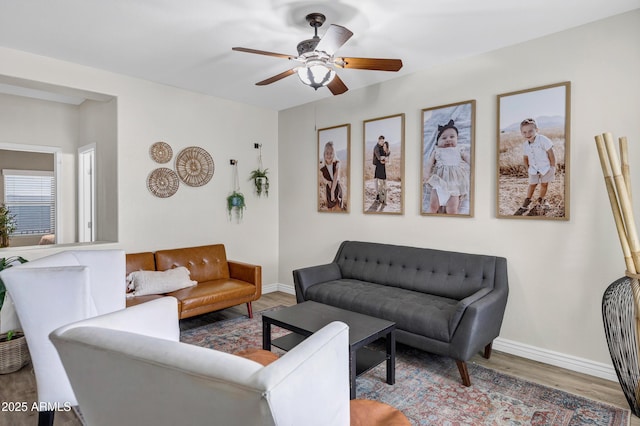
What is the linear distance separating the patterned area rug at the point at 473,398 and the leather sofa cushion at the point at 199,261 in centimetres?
224

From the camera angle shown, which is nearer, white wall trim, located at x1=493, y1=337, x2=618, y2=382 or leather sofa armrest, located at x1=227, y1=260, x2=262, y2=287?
white wall trim, located at x1=493, y1=337, x2=618, y2=382

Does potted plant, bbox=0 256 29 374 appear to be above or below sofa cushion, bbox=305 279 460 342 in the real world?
below

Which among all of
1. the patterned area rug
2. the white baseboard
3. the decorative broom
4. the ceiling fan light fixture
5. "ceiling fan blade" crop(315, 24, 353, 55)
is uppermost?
"ceiling fan blade" crop(315, 24, 353, 55)

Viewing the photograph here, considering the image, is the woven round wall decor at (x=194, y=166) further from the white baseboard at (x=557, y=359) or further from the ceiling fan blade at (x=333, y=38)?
the white baseboard at (x=557, y=359)

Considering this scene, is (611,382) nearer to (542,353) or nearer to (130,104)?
Answer: (542,353)

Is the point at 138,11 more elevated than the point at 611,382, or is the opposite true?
the point at 138,11

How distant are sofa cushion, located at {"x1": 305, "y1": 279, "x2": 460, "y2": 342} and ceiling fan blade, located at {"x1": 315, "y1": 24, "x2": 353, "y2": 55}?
2.00 meters

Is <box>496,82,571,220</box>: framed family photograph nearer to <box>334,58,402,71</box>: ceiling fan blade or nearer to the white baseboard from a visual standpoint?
the white baseboard

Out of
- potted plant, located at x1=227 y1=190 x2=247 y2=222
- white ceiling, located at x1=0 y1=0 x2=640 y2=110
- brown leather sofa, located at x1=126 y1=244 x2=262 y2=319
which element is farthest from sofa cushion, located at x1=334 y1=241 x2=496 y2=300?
white ceiling, located at x1=0 y1=0 x2=640 y2=110

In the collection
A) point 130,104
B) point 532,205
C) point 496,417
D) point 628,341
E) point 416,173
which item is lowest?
point 496,417

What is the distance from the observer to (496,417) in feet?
7.23

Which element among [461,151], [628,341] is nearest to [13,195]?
[461,151]

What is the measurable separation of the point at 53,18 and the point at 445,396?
12.7 ft

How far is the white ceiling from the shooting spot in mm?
2498
